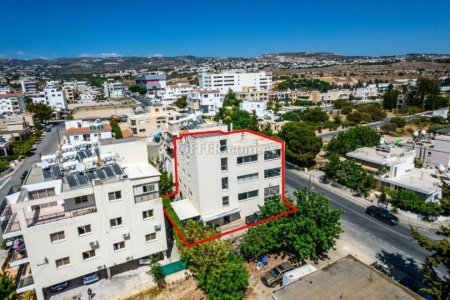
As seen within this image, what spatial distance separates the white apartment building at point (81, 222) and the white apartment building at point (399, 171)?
2950cm

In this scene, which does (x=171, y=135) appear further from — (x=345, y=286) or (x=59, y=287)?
(x=345, y=286)

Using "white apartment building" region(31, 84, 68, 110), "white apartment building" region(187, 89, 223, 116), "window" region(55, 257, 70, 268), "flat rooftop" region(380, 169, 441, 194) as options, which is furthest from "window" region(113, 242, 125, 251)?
"white apartment building" region(31, 84, 68, 110)

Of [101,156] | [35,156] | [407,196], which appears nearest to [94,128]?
[35,156]

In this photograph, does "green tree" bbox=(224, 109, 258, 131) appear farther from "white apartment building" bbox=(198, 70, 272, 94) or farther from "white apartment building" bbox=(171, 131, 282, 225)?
"white apartment building" bbox=(198, 70, 272, 94)

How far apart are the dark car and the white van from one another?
13872 millimetres

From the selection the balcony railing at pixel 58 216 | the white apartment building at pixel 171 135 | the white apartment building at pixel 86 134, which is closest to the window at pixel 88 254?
the balcony railing at pixel 58 216

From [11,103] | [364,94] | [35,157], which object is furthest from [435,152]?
[11,103]

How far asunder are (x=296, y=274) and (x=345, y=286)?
3765 mm

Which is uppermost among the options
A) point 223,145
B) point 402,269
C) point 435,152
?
point 223,145

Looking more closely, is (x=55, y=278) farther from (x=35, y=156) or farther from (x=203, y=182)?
(x=35, y=156)

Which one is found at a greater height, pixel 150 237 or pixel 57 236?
pixel 57 236

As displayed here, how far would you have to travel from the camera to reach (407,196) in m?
32.3

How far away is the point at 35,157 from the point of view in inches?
2313

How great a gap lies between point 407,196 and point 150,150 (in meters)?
40.4
